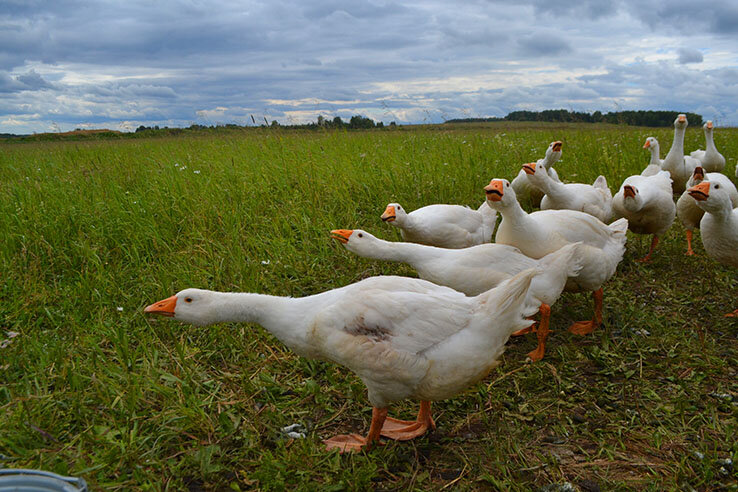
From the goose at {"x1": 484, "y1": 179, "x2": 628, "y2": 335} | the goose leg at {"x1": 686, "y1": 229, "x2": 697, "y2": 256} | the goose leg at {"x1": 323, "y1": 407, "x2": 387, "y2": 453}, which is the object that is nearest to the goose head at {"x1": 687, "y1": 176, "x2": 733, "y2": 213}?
the goose at {"x1": 484, "y1": 179, "x2": 628, "y2": 335}

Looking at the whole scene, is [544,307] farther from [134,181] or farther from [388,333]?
[134,181]

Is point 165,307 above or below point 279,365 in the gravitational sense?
above

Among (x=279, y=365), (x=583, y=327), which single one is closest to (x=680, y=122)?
(x=583, y=327)

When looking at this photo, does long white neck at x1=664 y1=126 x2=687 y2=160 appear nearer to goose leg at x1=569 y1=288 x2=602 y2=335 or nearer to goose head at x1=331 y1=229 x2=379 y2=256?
goose leg at x1=569 y1=288 x2=602 y2=335

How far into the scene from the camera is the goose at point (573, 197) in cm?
564

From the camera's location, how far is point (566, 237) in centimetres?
456

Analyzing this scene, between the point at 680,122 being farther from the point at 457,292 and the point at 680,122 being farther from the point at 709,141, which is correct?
the point at 457,292

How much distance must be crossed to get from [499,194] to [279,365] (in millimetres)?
2439

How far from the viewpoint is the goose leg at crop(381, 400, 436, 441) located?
3.18 m

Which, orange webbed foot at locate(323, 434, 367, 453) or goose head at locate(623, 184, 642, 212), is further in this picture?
goose head at locate(623, 184, 642, 212)

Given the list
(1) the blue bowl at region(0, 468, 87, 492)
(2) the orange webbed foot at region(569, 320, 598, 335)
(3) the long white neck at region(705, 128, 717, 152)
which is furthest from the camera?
(3) the long white neck at region(705, 128, 717, 152)

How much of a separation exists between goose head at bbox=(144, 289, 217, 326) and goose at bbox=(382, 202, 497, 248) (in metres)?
2.44

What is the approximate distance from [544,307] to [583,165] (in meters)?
6.06

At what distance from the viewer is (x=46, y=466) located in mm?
2557
